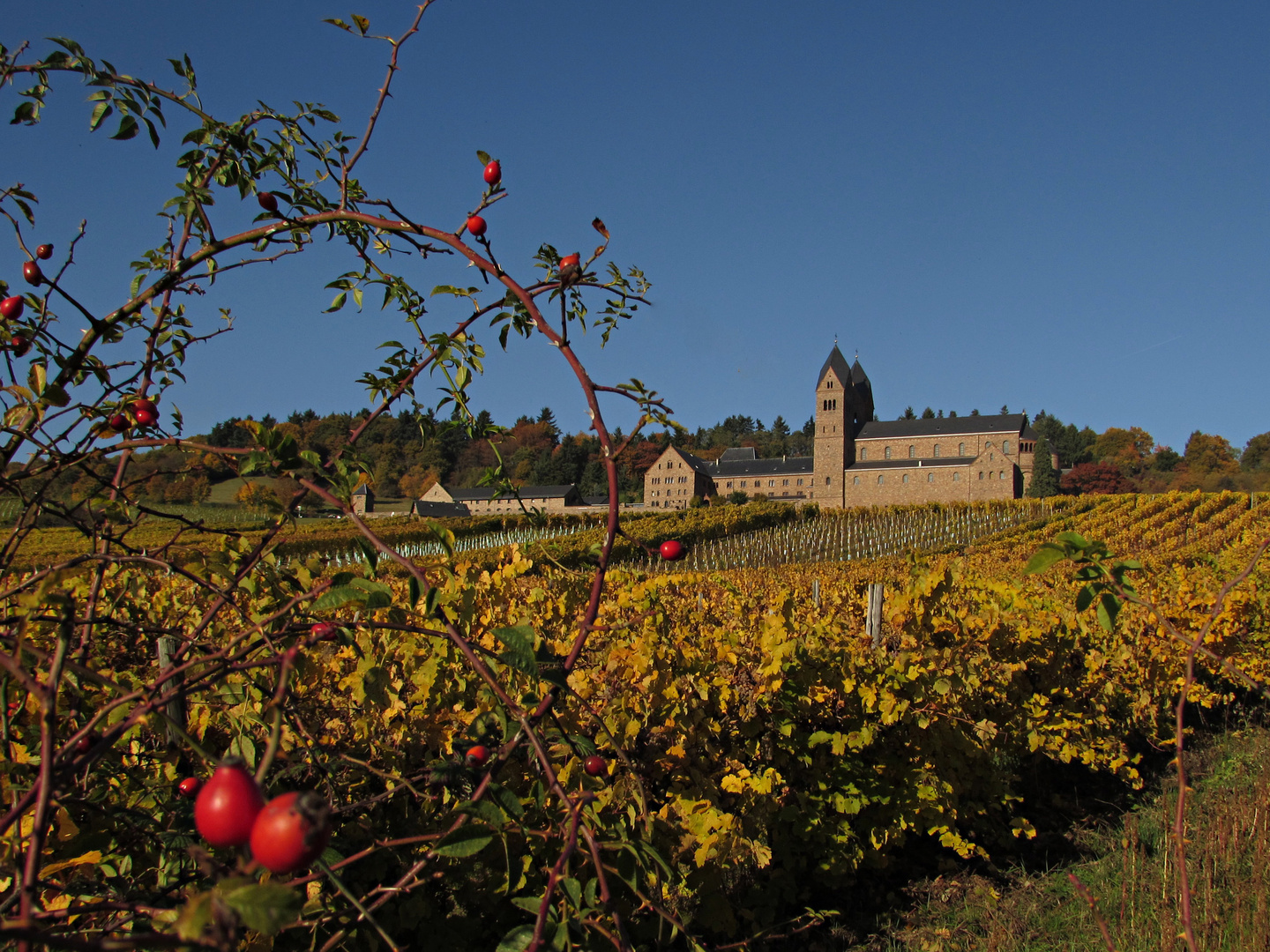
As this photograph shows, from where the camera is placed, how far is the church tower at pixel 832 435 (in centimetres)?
6775

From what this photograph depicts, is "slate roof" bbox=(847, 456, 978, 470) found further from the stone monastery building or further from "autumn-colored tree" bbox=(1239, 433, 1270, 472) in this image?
"autumn-colored tree" bbox=(1239, 433, 1270, 472)

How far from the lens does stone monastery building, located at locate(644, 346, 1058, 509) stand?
63406mm

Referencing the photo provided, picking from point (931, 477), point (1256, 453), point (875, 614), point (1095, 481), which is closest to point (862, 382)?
point (931, 477)

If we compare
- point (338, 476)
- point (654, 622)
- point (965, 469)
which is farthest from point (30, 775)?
point (965, 469)

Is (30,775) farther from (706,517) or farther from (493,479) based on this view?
(706,517)

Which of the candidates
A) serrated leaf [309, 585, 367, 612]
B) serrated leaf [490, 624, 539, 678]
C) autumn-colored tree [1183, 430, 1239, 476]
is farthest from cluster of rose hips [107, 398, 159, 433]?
autumn-colored tree [1183, 430, 1239, 476]

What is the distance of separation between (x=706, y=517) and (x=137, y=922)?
1424 inches

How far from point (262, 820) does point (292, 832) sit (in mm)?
41

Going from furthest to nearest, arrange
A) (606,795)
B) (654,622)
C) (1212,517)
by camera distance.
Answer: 1. (1212,517)
2. (654,622)
3. (606,795)

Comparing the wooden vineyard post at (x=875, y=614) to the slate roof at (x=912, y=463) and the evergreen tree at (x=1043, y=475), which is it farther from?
the evergreen tree at (x=1043, y=475)

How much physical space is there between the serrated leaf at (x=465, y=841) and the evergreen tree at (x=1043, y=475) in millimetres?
75417

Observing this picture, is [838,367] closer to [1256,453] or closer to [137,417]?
[1256,453]

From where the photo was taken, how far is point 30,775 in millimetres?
1438

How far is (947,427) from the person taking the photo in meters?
68.5
